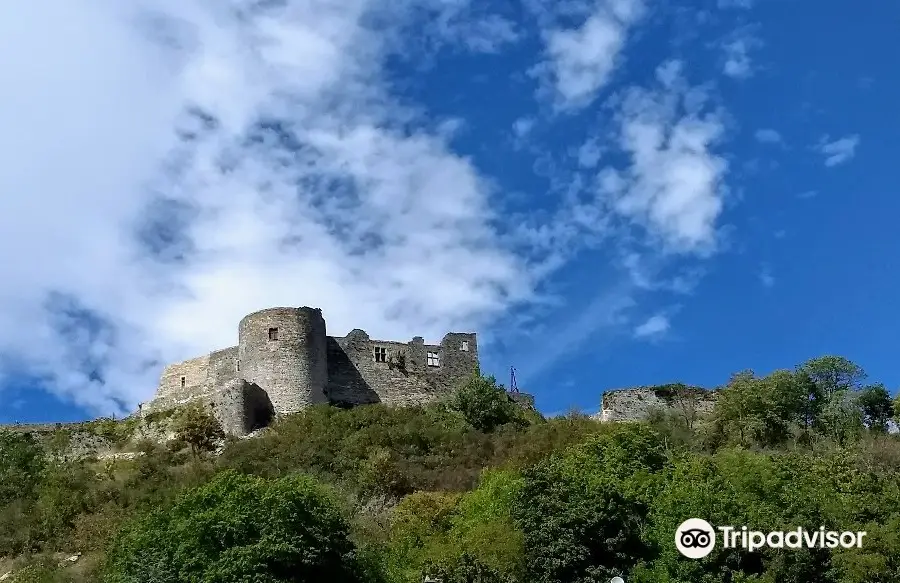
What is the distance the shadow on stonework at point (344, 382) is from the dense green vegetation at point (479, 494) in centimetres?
298

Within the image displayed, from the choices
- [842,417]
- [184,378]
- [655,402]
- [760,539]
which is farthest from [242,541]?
[842,417]

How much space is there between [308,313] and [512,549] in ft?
74.7

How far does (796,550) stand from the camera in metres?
29.9

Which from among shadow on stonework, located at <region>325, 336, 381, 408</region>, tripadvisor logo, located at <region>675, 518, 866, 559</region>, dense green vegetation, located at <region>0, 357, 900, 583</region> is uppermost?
shadow on stonework, located at <region>325, 336, 381, 408</region>

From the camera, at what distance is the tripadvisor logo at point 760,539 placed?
30.2 metres

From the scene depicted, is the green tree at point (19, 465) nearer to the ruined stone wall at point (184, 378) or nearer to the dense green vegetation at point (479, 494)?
the dense green vegetation at point (479, 494)

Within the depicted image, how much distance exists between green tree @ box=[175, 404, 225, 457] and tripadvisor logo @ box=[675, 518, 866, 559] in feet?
76.5

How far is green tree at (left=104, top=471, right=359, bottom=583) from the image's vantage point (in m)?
28.7

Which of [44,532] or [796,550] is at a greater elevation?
[44,532]

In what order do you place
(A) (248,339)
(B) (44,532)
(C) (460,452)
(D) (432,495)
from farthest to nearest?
(A) (248,339) → (C) (460,452) → (B) (44,532) → (D) (432,495)

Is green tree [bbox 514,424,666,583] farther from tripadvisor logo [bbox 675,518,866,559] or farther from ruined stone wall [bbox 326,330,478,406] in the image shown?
ruined stone wall [bbox 326,330,478,406]

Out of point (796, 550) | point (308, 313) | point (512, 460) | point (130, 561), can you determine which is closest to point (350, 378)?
point (308, 313)

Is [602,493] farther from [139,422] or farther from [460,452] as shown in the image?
[139,422]

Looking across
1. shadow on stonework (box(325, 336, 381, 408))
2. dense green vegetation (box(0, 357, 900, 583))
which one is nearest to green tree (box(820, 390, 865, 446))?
dense green vegetation (box(0, 357, 900, 583))
